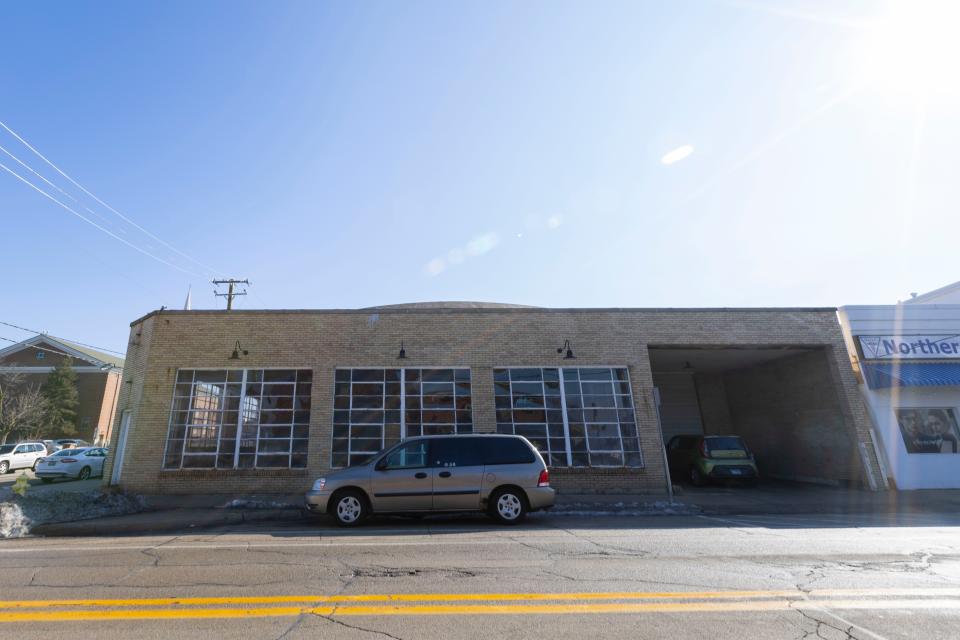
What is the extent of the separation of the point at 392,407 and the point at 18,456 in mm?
22678

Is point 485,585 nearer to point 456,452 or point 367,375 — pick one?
point 456,452

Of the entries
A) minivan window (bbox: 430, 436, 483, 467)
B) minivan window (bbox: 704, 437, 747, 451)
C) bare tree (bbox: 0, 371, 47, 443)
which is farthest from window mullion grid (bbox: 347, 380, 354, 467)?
bare tree (bbox: 0, 371, 47, 443)

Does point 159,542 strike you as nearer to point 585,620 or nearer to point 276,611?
point 276,611

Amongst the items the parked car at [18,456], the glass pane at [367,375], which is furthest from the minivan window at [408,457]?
the parked car at [18,456]

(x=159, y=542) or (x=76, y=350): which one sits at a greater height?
(x=76, y=350)

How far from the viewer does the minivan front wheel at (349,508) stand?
8.74 m

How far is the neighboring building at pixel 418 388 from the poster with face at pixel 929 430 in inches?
57.3

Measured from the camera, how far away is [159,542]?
7.39 meters

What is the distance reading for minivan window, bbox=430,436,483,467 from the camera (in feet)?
29.9

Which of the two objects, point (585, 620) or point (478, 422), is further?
point (478, 422)

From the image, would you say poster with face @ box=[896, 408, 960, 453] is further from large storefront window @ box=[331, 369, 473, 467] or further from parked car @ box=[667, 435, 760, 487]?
large storefront window @ box=[331, 369, 473, 467]

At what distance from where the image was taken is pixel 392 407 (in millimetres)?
13977

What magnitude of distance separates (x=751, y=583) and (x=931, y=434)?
48.1 feet

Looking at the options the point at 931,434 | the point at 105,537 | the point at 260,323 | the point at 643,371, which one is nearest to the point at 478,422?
the point at 643,371
